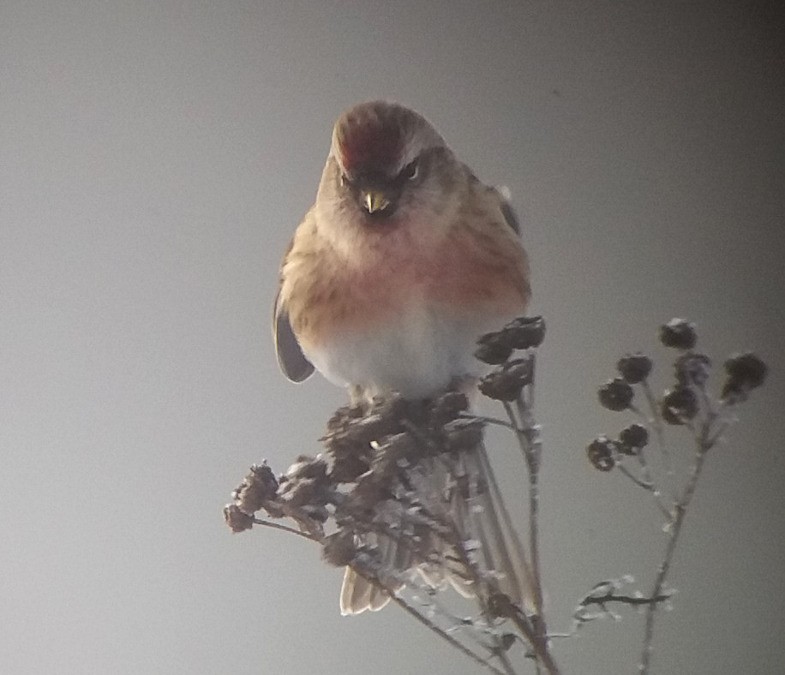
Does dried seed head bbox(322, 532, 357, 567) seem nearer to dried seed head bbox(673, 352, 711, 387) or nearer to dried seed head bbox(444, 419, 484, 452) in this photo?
dried seed head bbox(444, 419, 484, 452)

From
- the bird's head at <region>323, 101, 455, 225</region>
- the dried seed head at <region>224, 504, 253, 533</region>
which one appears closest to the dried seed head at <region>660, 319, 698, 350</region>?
the bird's head at <region>323, 101, 455, 225</region>

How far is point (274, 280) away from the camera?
2.90 feet

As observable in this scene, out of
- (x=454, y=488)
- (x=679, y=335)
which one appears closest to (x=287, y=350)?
(x=454, y=488)

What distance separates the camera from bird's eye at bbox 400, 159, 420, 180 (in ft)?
2.42

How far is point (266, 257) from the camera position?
2.94ft

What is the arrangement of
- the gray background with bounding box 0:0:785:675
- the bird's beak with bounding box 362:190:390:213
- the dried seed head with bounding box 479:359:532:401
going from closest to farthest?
the dried seed head with bounding box 479:359:532:401
the bird's beak with bounding box 362:190:390:213
the gray background with bounding box 0:0:785:675

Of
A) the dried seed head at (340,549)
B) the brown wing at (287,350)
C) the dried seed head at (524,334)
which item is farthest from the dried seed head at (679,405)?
the brown wing at (287,350)

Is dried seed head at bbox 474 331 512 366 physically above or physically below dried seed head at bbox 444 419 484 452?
above

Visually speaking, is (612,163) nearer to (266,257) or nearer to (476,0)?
(476,0)

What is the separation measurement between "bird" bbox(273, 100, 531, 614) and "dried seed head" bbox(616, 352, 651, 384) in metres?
0.12

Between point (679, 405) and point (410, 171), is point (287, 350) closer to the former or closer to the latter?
point (410, 171)

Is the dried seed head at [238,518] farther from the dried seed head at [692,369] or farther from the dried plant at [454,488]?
the dried seed head at [692,369]

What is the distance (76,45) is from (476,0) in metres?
0.47

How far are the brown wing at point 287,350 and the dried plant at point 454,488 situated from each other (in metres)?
0.19
